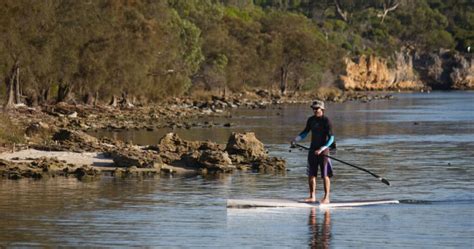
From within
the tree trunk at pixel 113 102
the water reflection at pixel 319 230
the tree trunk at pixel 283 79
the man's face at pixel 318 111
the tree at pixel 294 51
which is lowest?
the water reflection at pixel 319 230

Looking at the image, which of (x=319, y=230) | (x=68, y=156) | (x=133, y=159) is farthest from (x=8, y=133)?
(x=319, y=230)

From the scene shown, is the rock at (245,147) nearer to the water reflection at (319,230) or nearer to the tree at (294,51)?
the water reflection at (319,230)

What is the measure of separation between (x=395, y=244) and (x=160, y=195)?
7.66 m

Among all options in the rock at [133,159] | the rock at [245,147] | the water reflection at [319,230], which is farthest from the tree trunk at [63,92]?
the water reflection at [319,230]

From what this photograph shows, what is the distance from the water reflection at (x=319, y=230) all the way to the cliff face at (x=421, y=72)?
14941 cm

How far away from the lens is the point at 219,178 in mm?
27781

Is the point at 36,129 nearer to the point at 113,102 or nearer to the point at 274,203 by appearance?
the point at 274,203

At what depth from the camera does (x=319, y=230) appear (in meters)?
18.5

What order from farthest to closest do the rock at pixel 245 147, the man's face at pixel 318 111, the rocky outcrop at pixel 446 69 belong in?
the rocky outcrop at pixel 446 69
the rock at pixel 245 147
the man's face at pixel 318 111

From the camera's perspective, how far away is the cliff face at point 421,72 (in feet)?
566

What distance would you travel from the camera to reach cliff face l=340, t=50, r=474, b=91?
172 meters

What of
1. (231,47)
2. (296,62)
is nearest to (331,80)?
(296,62)

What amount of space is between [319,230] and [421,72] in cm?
17288

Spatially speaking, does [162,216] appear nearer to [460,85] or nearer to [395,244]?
[395,244]
